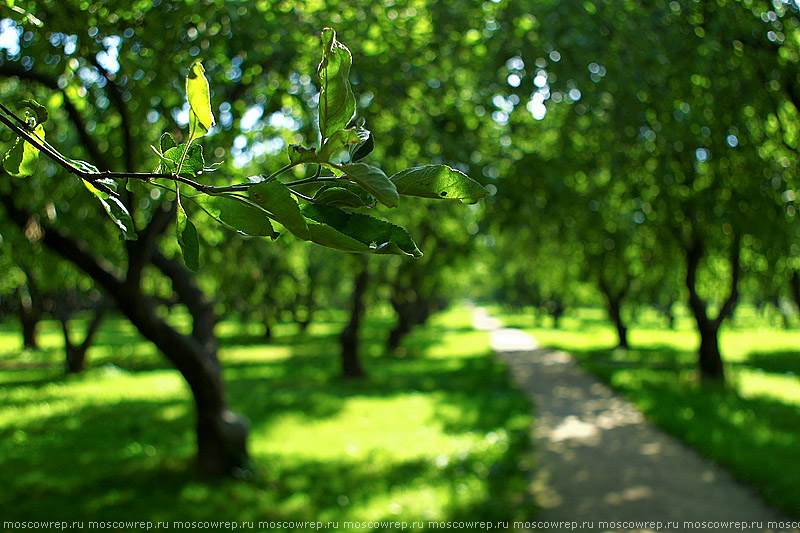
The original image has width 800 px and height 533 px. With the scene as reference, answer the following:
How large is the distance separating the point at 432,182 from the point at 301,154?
166 mm

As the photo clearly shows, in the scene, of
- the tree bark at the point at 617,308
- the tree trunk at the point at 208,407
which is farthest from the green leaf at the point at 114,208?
the tree bark at the point at 617,308

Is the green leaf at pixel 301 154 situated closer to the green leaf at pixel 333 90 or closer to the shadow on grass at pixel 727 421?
the green leaf at pixel 333 90

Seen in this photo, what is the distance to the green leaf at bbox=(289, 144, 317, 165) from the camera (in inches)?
28.6

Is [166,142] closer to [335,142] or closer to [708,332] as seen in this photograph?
[335,142]

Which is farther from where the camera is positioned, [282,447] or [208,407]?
[282,447]

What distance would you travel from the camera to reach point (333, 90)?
73cm

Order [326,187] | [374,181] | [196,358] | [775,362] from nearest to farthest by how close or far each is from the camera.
A: [374,181] < [326,187] < [196,358] < [775,362]

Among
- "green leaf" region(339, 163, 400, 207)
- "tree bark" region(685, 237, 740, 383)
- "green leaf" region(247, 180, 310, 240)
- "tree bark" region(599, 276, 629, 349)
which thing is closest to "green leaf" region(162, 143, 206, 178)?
"green leaf" region(247, 180, 310, 240)

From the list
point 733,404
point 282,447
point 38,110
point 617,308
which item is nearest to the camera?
point 38,110

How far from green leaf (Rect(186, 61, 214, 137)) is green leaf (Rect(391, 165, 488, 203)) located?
253 mm

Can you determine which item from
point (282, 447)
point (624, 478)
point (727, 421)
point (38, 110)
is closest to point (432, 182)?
point (38, 110)

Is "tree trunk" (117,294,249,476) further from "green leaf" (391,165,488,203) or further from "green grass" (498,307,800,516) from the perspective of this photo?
"green leaf" (391,165,488,203)

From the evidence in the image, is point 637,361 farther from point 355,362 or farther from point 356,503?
point 356,503

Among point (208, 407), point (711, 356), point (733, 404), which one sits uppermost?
point (208, 407)
